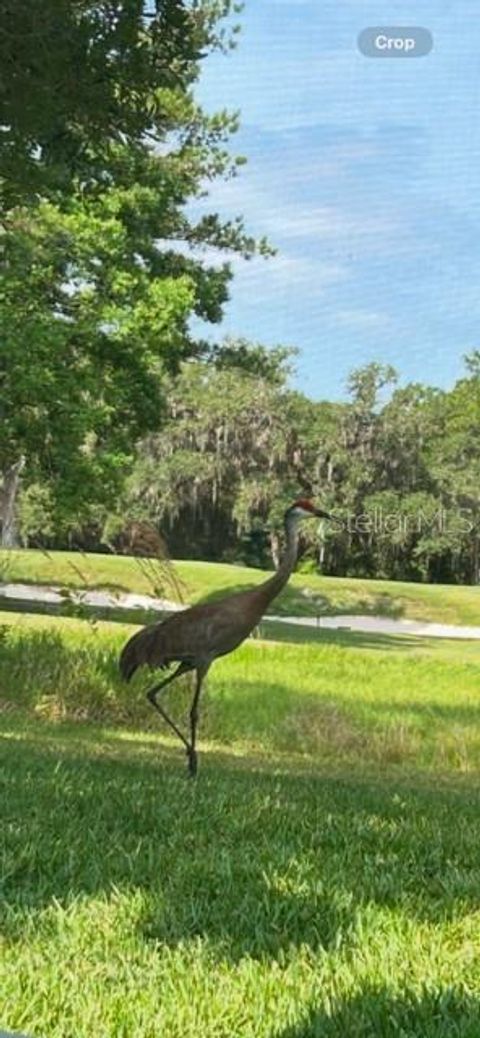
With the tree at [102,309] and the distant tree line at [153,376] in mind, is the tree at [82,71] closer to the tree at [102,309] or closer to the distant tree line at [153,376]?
Result: the distant tree line at [153,376]

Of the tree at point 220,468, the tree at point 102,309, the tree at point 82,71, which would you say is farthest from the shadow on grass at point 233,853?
the tree at point 220,468

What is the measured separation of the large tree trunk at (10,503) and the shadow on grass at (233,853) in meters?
9.09

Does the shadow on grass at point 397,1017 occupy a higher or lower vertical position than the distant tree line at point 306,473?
lower

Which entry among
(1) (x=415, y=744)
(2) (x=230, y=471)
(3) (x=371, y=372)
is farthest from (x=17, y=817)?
(2) (x=230, y=471)

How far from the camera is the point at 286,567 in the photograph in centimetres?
532

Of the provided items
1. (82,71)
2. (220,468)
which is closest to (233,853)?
(82,71)

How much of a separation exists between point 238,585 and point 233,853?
11.1 m

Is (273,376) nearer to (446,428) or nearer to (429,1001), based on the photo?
(446,428)

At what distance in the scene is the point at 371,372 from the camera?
58.5 ft

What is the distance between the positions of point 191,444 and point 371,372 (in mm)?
3984

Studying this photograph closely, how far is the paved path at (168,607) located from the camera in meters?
13.2

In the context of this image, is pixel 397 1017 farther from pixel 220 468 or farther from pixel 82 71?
pixel 220 468

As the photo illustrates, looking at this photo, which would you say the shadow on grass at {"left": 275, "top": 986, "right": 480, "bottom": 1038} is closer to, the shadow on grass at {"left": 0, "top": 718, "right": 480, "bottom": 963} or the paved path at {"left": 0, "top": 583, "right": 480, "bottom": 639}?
the shadow on grass at {"left": 0, "top": 718, "right": 480, "bottom": 963}

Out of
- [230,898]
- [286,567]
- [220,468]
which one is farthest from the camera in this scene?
[220,468]
